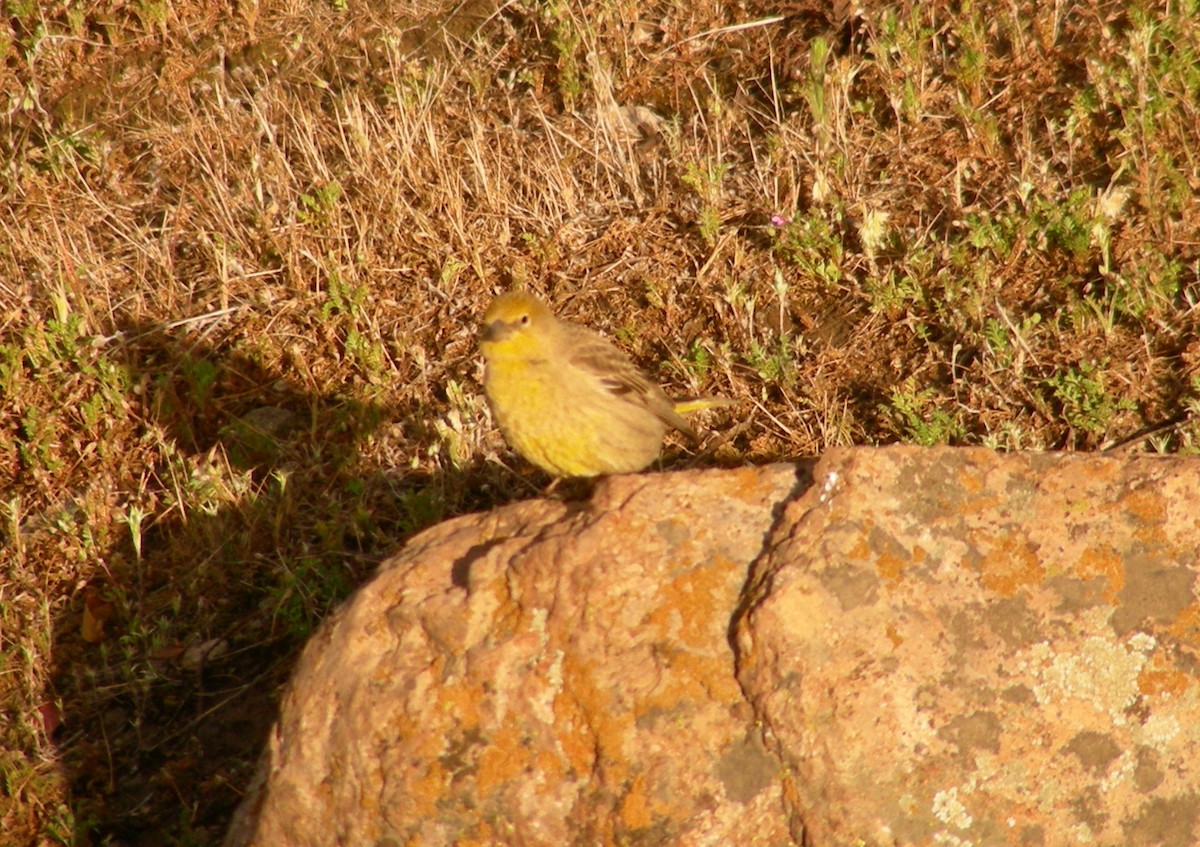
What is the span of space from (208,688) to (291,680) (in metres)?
2.00

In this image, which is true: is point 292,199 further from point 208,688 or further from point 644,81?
point 208,688

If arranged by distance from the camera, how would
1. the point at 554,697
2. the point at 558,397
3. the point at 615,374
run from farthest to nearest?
the point at 615,374, the point at 558,397, the point at 554,697

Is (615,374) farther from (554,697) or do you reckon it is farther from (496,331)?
(554,697)

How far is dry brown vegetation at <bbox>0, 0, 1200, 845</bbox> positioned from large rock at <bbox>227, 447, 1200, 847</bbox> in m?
2.01

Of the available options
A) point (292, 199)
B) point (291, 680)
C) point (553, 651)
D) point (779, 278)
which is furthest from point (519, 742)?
point (292, 199)

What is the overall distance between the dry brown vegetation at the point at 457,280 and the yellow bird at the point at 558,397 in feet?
3.16

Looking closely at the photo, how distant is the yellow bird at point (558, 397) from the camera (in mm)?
5430

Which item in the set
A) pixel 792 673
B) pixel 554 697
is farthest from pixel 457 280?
pixel 792 673

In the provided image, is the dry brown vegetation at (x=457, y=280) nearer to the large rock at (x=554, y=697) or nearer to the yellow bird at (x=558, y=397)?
the yellow bird at (x=558, y=397)

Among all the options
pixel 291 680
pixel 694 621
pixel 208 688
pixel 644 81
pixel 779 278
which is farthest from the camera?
pixel 644 81

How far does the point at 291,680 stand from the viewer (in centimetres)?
418

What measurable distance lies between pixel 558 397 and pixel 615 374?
431 millimetres

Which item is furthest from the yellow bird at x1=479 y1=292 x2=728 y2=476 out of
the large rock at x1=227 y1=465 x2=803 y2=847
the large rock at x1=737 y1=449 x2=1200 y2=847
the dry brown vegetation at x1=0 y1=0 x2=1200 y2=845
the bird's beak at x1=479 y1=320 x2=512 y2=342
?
the large rock at x1=737 y1=449 x2=1200 y2=847

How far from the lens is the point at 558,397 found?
5.45m
